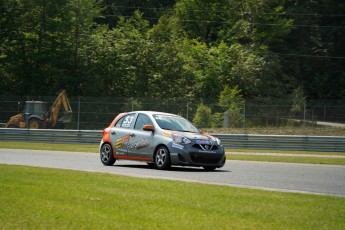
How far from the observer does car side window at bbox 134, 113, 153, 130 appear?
62.4 feet

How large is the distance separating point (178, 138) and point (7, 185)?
695 cm

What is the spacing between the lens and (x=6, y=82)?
5497 centimetres

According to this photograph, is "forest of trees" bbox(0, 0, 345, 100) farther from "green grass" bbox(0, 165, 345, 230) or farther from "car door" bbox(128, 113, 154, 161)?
"green grass" bbox(0, 165, 345, 230)

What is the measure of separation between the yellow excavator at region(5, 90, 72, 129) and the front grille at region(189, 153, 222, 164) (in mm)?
22785

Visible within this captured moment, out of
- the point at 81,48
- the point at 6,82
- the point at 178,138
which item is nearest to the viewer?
the point at 178,138

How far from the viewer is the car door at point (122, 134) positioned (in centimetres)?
1928

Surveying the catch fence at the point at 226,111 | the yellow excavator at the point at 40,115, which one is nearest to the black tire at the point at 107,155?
the catch fence at the point at 226,111

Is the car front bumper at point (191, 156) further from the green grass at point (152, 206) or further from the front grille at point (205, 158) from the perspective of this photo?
the green grass at point (152, 206)

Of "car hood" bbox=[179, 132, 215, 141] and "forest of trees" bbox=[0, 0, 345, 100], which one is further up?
"forest of trees" bbox=[0, 0, 345, 100]

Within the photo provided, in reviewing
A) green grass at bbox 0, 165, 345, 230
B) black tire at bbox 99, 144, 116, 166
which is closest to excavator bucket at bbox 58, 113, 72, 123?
black tire at bbox 99, 144, 116, 166

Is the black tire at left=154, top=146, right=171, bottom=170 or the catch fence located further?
the catch fence

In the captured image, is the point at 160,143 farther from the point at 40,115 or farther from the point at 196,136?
the point at 40,115

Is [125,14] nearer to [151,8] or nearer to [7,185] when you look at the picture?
[151,8]

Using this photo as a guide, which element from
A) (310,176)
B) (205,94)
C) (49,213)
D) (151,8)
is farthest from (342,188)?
(151,8)
